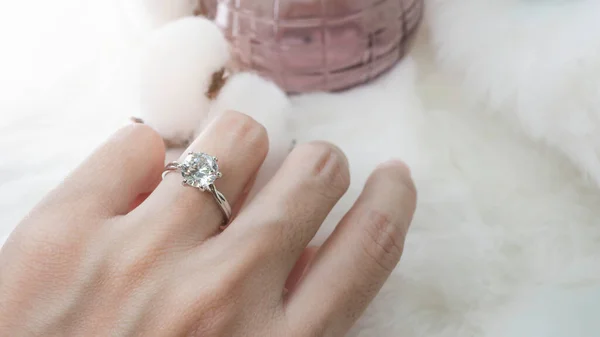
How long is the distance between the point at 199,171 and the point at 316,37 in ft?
0.53

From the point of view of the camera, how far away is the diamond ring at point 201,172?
39 cm

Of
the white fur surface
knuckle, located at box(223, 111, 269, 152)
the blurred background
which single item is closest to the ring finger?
knuckle, located at box(223, 111, 269, 152)

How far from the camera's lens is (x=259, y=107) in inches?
18.6

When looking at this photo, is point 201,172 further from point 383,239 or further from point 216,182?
point 383,239

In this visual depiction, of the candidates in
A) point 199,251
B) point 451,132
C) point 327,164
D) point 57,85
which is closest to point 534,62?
point 451,132

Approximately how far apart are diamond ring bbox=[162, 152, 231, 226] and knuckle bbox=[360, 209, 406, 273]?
10 cm

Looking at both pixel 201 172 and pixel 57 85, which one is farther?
pixel 57 85

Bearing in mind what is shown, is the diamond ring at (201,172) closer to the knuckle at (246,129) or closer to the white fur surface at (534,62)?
the knuckle at (246,129)

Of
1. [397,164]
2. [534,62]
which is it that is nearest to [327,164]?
[397,164]

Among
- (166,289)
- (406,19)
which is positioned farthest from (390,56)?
(166,289)

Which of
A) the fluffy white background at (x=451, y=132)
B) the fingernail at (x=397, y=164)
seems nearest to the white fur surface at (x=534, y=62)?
the fluffy white background at (x=451, y=132)

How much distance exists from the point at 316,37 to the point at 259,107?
3.0 inches

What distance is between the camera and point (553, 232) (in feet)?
1.45

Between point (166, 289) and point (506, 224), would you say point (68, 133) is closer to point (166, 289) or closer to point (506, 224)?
point (166, 289)
